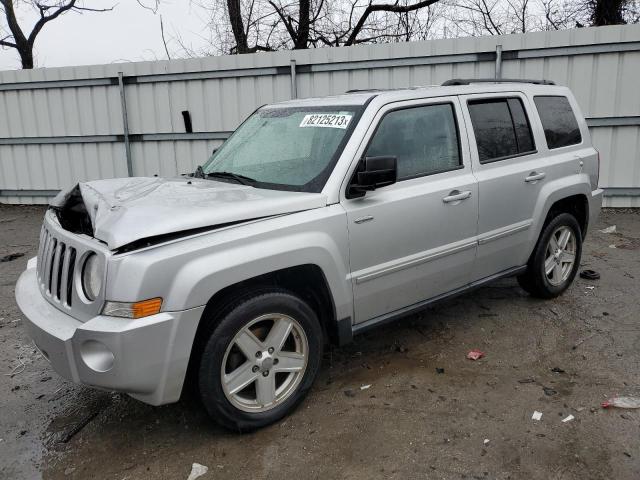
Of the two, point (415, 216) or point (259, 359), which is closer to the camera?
point (259, 359)

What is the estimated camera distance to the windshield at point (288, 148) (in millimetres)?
3543

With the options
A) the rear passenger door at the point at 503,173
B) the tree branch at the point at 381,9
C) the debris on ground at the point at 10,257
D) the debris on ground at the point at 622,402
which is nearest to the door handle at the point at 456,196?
the rear passenger door at the point at 503,173

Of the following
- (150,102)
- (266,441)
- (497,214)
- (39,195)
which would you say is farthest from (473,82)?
(39,195)

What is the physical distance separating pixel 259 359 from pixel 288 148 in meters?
1.49

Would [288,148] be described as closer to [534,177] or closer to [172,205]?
[172,205]

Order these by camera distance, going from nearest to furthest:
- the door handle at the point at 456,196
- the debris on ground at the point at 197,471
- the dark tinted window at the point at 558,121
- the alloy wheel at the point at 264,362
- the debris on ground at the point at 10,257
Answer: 1. the debris on ground at the point at 197,471
2. the alloy wheel at the point at 264,362
3. the door handle at the point at 456,196
4. the dark tinted window at the point at 558,121
5. the debris on ground at the point at 10,257

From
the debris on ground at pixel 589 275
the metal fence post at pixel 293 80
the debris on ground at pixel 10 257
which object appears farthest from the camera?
the metal fence post at pixel 293 80

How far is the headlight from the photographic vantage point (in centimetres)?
277

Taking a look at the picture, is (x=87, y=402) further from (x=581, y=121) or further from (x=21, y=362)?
(x=581, y=121)

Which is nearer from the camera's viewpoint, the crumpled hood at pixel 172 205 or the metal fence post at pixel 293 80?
the crumpled hood at pixel 172 205

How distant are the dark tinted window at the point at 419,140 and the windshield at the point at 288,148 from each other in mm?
253

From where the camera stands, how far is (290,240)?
10.2 feet

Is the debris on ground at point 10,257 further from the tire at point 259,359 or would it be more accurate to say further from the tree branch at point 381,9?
the tree branch at point 381,9

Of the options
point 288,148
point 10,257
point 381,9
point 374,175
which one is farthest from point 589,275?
point 381,9
